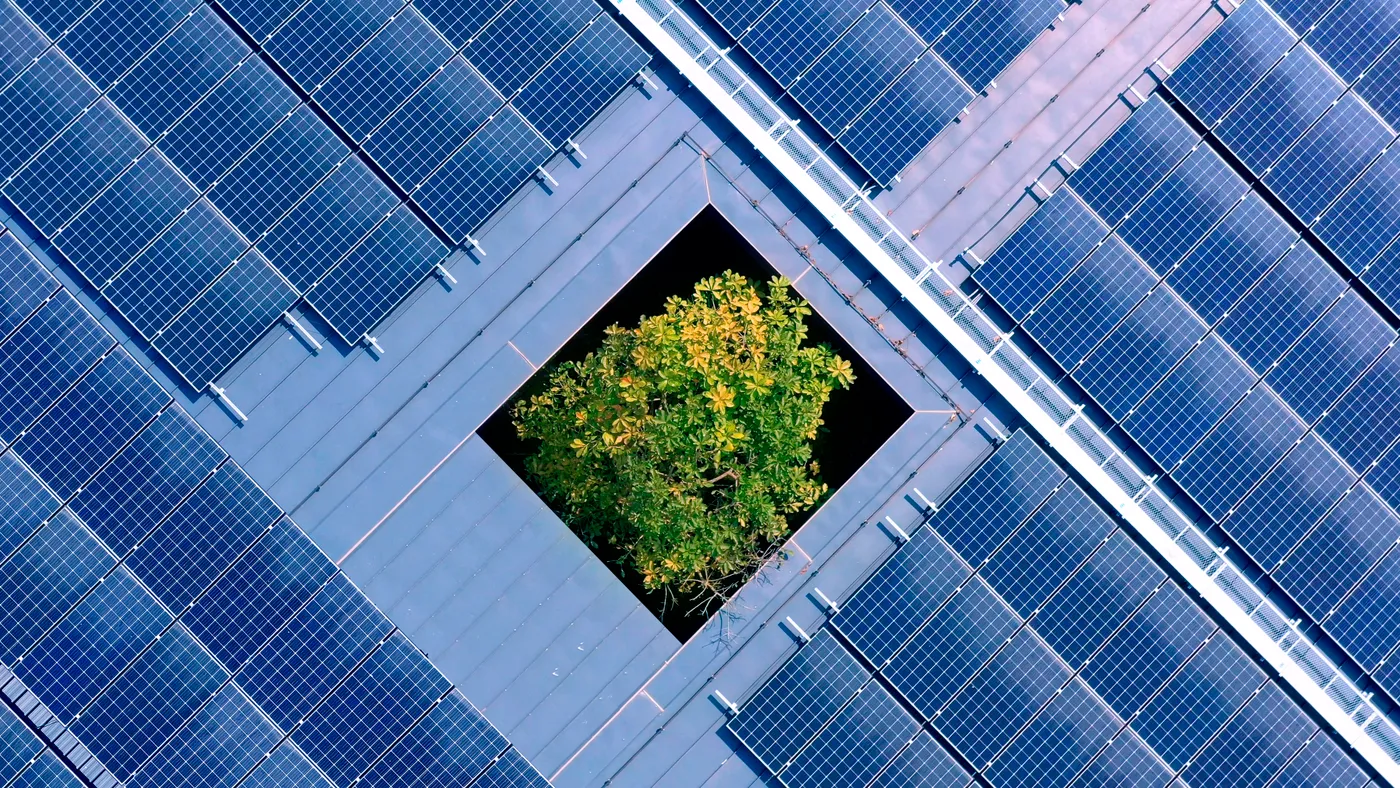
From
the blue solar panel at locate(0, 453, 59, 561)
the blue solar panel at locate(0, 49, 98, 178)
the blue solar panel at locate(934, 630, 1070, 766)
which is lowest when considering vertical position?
the blue solar panel at locate(934, 630, 1070, 766)

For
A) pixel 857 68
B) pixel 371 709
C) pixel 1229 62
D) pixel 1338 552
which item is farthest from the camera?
pixel 1229 62

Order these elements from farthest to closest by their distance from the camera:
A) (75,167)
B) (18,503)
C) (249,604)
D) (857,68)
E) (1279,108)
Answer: (1279,108), (857,68), (75,167), (249,604), (18,503)

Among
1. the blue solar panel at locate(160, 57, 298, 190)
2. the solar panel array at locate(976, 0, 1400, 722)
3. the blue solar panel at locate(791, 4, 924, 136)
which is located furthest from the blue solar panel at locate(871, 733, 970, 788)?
the blue solar panel at locate(160, 57, 298, 190)

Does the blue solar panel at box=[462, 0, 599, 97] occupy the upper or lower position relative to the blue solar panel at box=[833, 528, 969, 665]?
upper

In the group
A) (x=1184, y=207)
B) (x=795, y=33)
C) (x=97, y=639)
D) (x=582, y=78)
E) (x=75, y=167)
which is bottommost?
(x=1184, y=207)

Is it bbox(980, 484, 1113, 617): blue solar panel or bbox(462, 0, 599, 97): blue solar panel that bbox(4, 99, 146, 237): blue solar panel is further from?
bbox(980, 484, 1113, 617): blue solar panel

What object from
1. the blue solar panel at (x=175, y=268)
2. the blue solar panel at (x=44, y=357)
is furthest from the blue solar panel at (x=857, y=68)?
the blue solar panel at (x=44, y=357)

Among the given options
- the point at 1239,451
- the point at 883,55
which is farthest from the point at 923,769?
the point at 883,55

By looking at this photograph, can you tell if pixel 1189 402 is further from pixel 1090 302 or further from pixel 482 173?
pixel 482 173
